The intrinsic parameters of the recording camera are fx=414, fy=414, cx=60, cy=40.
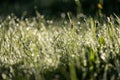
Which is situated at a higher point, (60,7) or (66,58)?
(60,7)

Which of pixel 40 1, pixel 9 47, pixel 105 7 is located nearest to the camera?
pixel 9 47

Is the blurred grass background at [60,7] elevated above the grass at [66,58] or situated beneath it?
elevated above

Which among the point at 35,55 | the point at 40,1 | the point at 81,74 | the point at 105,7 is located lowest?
the point at 81,74

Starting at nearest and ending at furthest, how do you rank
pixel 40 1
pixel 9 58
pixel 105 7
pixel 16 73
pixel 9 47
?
pixel 16 73
pixel 9 58
pixel 9 47
pixel 105 7
pixel 40 1

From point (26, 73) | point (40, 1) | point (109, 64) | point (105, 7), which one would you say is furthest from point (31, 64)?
point (40, 1)

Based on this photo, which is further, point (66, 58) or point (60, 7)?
point (60, 7)

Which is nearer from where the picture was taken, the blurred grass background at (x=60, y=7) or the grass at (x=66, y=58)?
the grass at (x=66, y=58)

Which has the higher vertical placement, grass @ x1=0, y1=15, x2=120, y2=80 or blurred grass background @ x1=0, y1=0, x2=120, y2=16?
blurred grass background @ x1=0, y1=0, x2=120, y2=16

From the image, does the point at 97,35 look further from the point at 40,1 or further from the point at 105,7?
the point at 40,1

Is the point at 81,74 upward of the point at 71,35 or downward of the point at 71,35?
downward

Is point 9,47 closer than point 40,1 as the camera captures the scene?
Yes

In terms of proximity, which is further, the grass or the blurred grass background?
the blurred grass background
